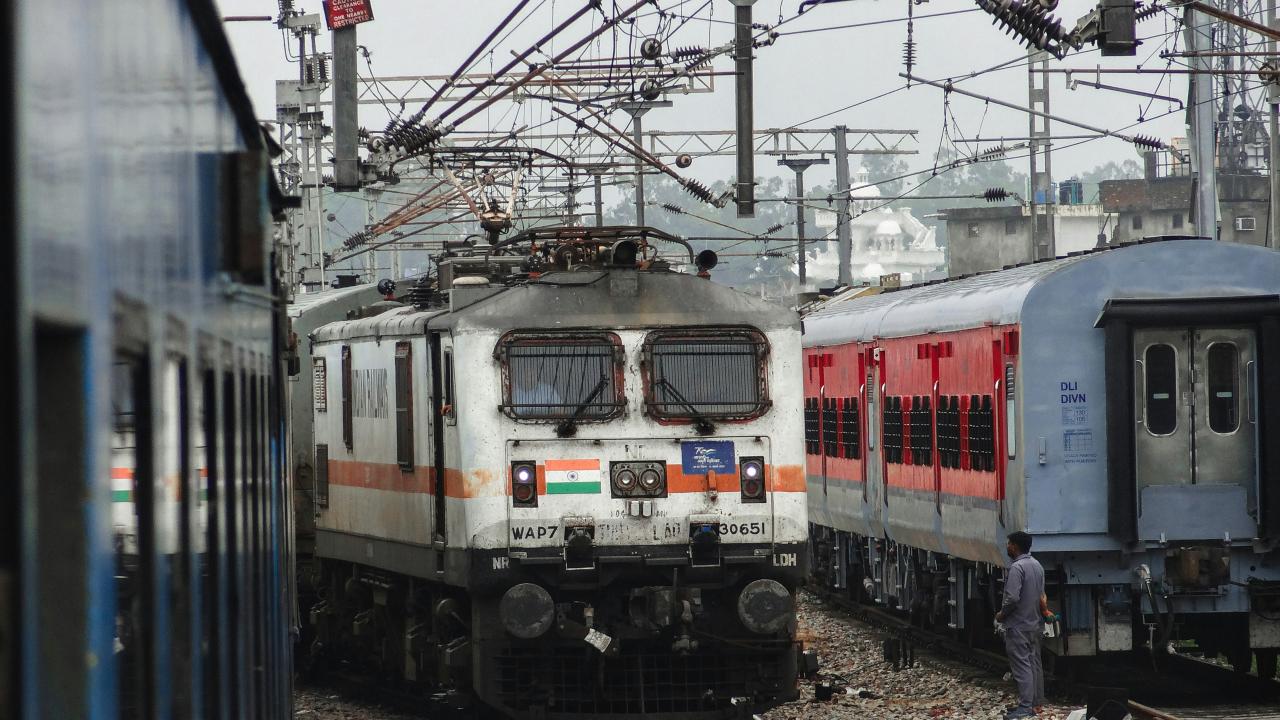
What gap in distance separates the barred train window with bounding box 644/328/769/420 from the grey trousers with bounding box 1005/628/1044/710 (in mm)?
2729

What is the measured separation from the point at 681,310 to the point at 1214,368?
16.1 ft

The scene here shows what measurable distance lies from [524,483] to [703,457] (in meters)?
1.19

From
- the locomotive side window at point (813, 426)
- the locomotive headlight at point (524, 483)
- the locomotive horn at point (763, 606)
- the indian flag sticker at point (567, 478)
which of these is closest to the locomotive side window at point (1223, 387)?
the locomotive horn at point (763, 606)

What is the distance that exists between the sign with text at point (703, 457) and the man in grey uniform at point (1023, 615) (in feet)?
7.97

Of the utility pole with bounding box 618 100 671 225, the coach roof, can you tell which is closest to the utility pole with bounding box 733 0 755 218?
the coach roof

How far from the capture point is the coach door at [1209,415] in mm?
15344

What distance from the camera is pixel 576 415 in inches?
503

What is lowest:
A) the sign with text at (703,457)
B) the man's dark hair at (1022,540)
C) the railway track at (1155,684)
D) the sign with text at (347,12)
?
the railway track at (1155,684)

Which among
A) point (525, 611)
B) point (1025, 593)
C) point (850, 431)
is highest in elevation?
point (850, 431)

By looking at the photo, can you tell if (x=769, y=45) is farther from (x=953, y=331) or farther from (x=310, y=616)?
(x=310, y=616)

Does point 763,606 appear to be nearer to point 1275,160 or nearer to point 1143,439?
point 1143,439

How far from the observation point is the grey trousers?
45.8 ft

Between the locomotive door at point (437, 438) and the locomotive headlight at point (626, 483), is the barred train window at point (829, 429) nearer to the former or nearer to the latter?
the locomotive door at point (437, 438)

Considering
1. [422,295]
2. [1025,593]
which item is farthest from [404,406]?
[1025,593]
